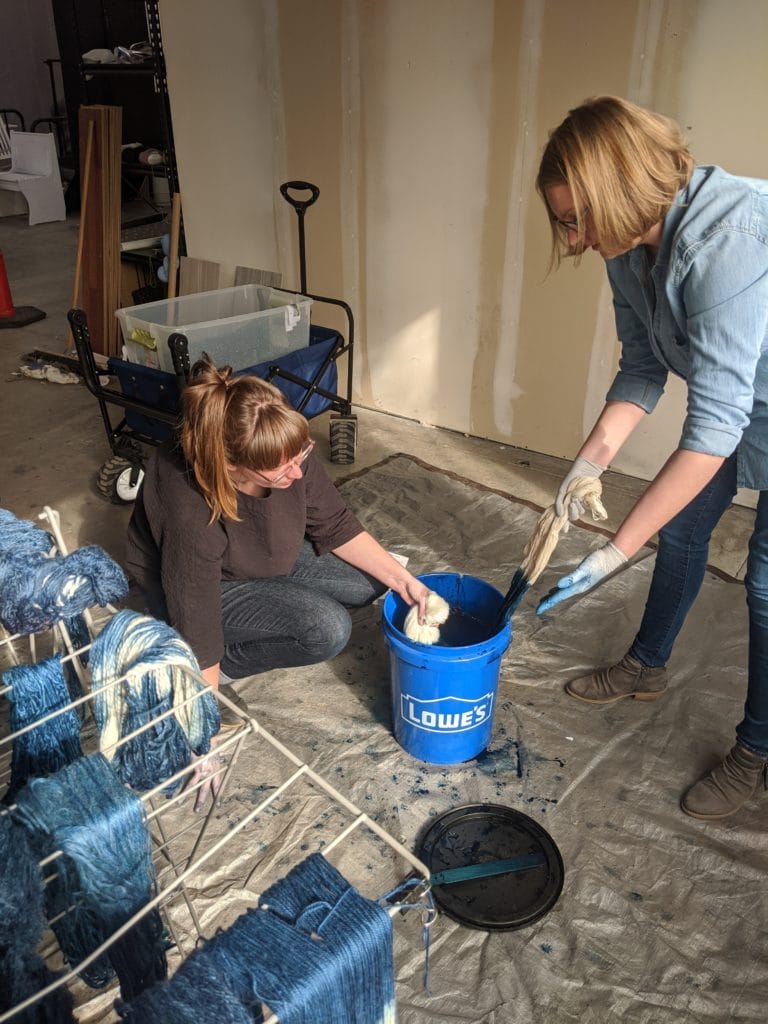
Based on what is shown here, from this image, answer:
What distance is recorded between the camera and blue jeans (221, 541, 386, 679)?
1.81 m

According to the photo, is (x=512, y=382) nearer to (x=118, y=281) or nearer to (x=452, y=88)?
(x=452, y=88)

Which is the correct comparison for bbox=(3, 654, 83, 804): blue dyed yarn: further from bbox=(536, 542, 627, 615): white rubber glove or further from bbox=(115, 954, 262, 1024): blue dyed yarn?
bbox=(536, 542, 627, 615): white rubber glove

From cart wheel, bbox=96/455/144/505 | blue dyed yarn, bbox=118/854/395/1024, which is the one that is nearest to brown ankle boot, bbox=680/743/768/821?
blue dyed yarn, bbox=118/854/395/1024

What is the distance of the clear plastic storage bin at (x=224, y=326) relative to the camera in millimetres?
2566

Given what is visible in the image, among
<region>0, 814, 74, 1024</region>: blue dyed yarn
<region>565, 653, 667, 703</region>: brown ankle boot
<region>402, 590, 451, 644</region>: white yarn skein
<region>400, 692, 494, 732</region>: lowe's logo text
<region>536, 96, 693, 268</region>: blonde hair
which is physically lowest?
<region>565, 653, 667, 703</region>: brown ankle boot

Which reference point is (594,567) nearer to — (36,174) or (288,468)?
(288,468)

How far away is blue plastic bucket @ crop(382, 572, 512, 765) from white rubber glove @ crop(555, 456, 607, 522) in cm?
28

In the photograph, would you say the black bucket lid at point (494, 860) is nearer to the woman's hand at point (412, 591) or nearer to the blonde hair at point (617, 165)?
the woman's hand at point (412, 591)

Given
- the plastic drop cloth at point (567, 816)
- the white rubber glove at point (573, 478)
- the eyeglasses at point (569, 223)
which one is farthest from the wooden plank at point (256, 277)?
the eyeglasses at point (569, 223)

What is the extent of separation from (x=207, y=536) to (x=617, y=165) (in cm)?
100

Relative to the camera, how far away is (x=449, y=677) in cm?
159

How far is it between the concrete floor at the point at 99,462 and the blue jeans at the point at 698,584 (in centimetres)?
73

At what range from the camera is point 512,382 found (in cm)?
320

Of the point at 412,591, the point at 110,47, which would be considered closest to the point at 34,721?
the point at 412,591
